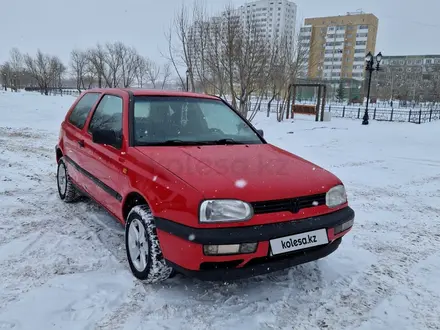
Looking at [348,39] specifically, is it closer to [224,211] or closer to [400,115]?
[400,115]

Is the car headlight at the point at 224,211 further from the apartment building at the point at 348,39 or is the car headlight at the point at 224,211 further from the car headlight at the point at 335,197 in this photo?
the apartment building at the point at 348,39

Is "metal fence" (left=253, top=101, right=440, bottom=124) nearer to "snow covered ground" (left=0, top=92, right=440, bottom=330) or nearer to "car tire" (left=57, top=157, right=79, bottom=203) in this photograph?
"car tire" (left=57, top=157, right=79, bottom=203)

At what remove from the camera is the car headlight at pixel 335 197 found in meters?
2.74

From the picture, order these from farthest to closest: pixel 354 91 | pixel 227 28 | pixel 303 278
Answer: pixel 354 91 → pixel 227 28 → pixel 303 278

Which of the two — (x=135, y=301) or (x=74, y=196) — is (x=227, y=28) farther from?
(x=135, y=301)

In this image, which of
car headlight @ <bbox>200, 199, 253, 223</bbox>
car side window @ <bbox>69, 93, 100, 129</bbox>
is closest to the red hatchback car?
car headlight @ <bbox>200, 199, 253, 223</bbox>

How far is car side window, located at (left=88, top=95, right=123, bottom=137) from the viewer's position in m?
3.39

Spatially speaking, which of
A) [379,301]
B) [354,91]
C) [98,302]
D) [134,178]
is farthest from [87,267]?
[354,91]

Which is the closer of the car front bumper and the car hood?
the car front bumper

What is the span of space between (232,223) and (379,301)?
1473mm

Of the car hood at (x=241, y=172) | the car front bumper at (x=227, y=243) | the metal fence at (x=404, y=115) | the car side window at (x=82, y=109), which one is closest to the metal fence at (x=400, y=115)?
the metal fence at (x=404, y=115)

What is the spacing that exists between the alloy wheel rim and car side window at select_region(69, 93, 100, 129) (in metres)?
1.86

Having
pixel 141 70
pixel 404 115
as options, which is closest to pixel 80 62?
pixel 141 70

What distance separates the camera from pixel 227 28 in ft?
40.5
